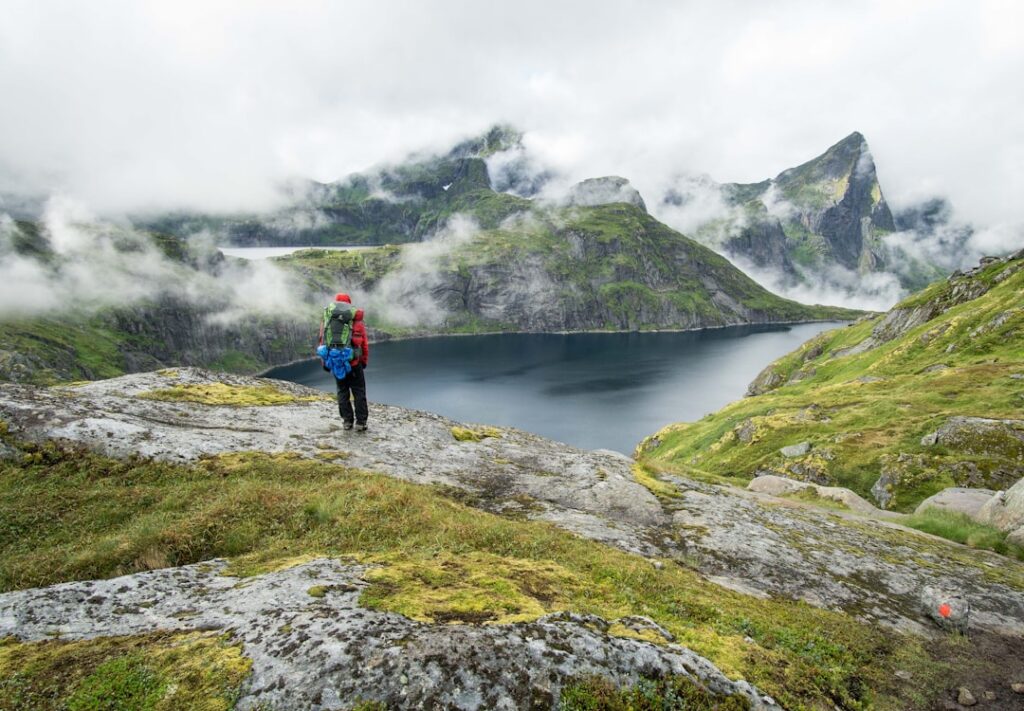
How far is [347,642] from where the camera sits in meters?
6.79

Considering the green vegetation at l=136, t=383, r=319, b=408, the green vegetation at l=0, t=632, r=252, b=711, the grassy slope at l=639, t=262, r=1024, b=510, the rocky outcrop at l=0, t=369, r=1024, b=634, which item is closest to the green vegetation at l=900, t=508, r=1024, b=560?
the rocky outcrop at l=0, t=369, r=1024, b=634

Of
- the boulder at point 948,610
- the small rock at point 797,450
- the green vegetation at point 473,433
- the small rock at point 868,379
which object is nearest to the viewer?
the boulder at point 948,610

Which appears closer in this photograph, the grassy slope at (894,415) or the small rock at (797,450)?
the grassy slope at (894,415)

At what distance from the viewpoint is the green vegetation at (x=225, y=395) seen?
71.2 feet

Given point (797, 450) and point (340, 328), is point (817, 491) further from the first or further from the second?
point (340, 328)

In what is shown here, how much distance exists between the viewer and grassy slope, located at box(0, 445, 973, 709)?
28.2 ft

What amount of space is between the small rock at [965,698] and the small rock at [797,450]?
1626 inches

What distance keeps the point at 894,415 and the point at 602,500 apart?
4297 centimetres

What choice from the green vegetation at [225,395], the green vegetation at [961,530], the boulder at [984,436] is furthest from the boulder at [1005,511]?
the green vegetation at [225,395]

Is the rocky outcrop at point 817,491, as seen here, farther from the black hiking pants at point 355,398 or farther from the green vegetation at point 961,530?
the black hiking pants at point 355,398

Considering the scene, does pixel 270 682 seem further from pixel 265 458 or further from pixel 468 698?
pixel 265 458

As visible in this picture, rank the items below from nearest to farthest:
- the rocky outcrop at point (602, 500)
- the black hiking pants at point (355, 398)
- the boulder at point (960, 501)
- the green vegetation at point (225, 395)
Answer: the rocky outcrop at point (602, 500) → the black hiking pants at point (355, 398) → the green vegetation at point (225, 395) → the boulder at point (960, 501)

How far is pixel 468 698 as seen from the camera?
6078mm

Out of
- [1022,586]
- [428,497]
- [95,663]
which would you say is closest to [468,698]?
[95,663]
